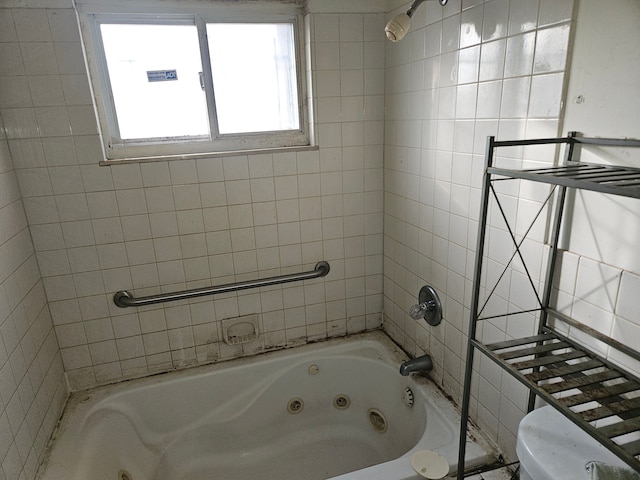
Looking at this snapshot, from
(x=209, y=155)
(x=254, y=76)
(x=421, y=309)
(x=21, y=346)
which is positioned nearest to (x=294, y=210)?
(x=209, y=155)

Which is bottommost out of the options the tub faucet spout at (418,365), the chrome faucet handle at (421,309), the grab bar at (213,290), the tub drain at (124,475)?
the tub drain at (124,475)

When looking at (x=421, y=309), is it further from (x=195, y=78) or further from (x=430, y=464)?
(x=195, y=78)

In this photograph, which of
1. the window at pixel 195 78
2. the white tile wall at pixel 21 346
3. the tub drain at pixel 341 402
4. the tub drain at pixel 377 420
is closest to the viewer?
the white tile wall at pixel 21 346

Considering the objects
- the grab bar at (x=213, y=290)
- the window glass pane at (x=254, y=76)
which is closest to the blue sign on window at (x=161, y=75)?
the window glass pane at (x=254, y=76)

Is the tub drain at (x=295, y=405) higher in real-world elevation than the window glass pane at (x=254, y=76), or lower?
lower

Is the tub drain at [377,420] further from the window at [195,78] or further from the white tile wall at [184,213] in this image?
the window at [195,78]

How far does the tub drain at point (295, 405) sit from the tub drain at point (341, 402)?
18 centimetres

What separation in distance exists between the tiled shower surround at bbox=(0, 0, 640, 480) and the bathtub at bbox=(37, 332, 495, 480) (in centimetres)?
11

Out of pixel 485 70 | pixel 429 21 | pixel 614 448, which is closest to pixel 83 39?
pixel 429 21

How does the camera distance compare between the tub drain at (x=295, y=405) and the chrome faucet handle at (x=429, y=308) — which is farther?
the tub drain at (x=295, y=405)

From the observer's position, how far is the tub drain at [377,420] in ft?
6.57

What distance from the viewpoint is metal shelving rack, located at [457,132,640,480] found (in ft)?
2.64

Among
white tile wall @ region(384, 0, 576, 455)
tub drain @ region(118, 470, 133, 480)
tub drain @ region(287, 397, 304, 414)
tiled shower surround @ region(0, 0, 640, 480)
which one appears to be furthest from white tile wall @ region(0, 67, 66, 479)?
white tile wall @ region(384, 0, 576, 455)

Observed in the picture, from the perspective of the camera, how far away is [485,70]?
4.34 feet
